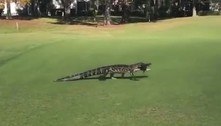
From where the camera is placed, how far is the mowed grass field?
40.7 feet

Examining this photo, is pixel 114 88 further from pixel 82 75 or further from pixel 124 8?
pixel 124 8

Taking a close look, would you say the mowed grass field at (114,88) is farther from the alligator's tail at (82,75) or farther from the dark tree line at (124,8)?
the dark tree line at (124,8)

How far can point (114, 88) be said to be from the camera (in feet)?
49.0

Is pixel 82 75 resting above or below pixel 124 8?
below

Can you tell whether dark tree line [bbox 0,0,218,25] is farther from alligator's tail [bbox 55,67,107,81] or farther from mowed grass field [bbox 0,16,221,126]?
alligator's tail [bbox 55,67,107,81]

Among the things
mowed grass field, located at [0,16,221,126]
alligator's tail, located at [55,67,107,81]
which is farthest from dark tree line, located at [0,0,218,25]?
alligator's tail, located at [55,67,107,81]

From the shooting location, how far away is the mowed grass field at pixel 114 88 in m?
12.4

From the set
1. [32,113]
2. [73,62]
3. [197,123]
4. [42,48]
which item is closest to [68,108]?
[32,113]

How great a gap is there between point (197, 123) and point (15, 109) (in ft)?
15.1

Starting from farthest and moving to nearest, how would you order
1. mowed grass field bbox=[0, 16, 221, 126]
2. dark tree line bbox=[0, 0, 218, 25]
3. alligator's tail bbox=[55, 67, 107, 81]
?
dark tree line bbox=[0, 0, 218, 25], alligator's tail bbox=[55, 67, 107, 81], mowed grass field bbox=[0, 16, 221, 126]

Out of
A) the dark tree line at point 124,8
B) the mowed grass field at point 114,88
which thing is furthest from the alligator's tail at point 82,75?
the dark tree line at point 124,8

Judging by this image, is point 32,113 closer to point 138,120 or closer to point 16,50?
point 138,120

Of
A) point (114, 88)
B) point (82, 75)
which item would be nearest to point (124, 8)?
point (82, 75)

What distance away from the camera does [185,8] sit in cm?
6500
